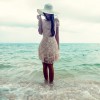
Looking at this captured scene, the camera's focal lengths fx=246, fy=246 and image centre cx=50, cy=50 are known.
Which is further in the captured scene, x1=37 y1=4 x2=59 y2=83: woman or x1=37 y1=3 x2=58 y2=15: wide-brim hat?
x1=37 y1=4 x2=59 y2=83: woman

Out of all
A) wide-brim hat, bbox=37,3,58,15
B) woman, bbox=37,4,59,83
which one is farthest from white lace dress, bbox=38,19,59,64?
wide-brim hat, bbox=37,3,58,15

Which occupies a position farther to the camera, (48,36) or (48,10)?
(48,36)

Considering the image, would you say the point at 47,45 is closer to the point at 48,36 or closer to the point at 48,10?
the point at 48,36

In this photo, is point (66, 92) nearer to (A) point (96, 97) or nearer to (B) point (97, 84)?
(A) point (96, 97)

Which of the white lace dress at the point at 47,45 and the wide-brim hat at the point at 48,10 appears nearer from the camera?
the wide-brim hat at the point at 48,10

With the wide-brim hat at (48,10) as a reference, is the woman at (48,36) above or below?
below

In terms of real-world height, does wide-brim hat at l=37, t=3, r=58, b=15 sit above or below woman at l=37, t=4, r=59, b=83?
above

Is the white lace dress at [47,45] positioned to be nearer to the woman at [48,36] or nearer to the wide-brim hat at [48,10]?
the woman at [48,36]

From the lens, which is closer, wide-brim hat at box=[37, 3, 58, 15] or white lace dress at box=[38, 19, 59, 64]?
wide-brim hat at box=[37, 3, 58, 15]

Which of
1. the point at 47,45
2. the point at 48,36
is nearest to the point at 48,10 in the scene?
the point at 48,36

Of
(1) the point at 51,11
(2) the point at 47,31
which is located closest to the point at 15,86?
(2) the point at 47,31

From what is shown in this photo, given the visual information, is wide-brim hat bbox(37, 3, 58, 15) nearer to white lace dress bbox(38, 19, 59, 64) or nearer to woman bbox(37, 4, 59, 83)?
woman bbox(37, 4, 59, 83)

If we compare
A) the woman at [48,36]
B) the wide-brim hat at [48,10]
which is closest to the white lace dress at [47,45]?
the woman at [48,36]

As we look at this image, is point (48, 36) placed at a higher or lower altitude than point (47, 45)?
higher
